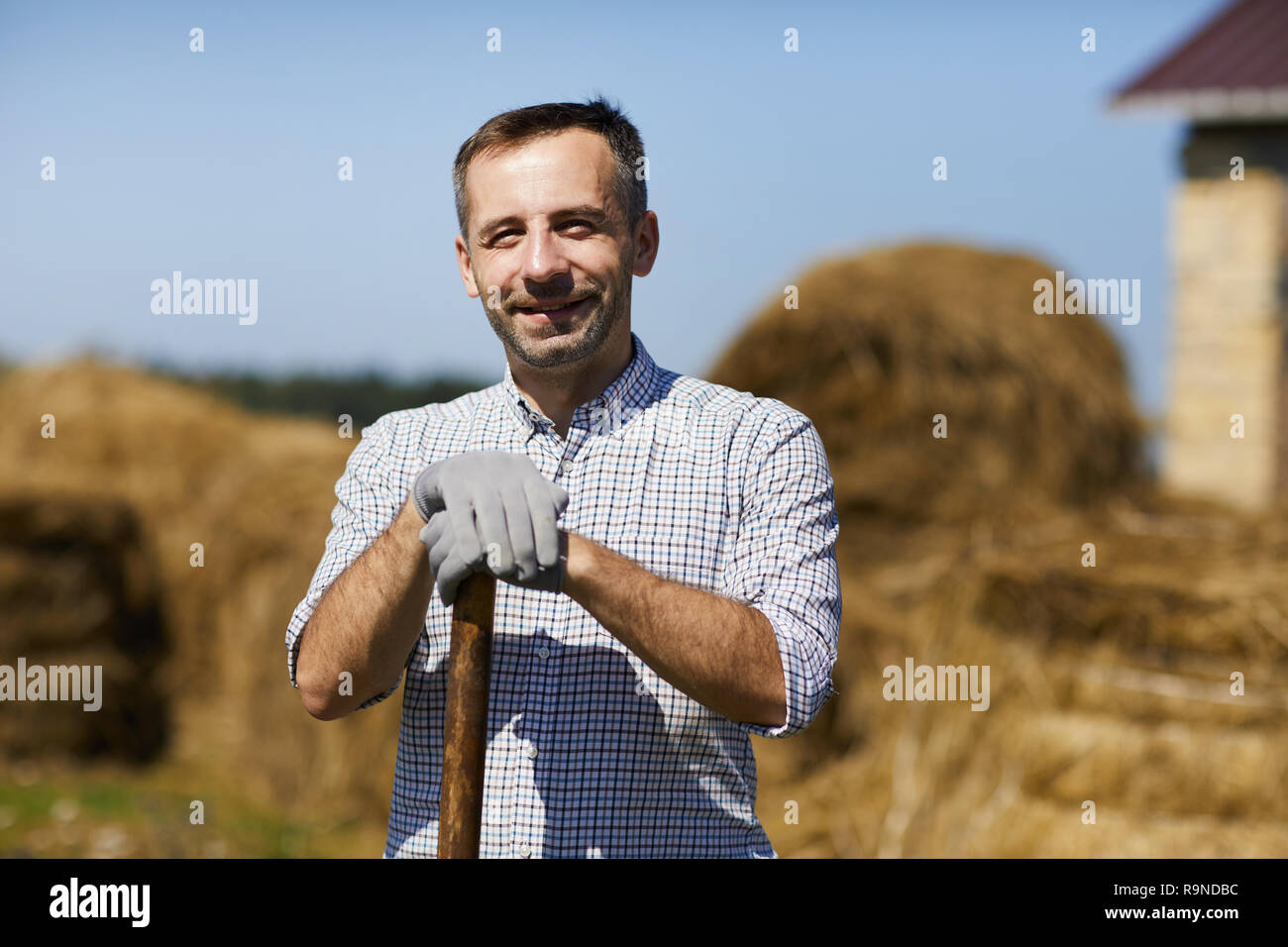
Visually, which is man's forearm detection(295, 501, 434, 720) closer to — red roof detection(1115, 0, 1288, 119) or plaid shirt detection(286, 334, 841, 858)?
plaid shirt detection(286, 334, 841, 858)

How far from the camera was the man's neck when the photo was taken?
215 centimetres

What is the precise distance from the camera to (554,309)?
208 cm

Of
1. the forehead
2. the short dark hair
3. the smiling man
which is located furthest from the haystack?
the forehead

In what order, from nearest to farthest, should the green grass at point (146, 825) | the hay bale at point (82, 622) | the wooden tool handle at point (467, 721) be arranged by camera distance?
1. the wooden tool handle at point (467, 721)
2. the green grass at point (146, 825)
3. the hay bale at point (82, 622)

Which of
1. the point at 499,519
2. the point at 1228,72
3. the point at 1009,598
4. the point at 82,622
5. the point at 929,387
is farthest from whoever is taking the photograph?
the point at 1228,72

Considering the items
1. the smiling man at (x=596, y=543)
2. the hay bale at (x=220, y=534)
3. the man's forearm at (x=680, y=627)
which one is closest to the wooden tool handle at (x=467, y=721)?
the smiling man at (x=596, y=543)

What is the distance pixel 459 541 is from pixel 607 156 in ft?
2.22

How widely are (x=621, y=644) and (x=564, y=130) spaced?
0.78 meters

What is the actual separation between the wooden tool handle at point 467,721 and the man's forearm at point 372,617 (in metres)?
0.06

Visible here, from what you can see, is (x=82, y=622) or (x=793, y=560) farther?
(x=82, y=622)

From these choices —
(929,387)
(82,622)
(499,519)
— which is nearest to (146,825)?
(82,622)

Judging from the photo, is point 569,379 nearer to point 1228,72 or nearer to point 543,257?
point 543,257

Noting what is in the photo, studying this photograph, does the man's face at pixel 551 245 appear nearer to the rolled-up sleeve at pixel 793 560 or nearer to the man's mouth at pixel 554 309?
the man's mouth at pixel 554 309

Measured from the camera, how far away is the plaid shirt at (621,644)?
6.72ft
